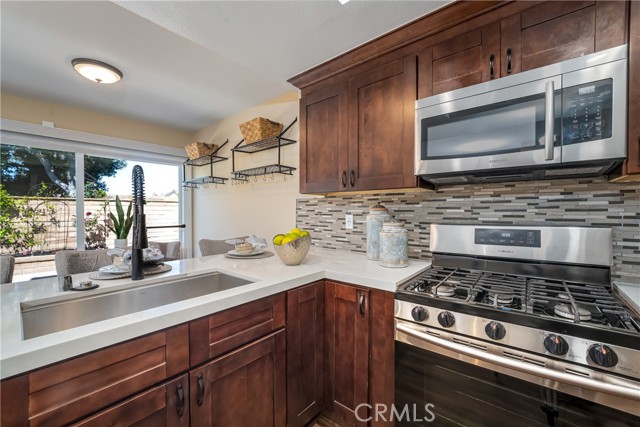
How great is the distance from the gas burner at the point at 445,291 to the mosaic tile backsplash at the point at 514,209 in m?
0.56

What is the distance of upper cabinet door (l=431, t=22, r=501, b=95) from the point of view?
1.24m

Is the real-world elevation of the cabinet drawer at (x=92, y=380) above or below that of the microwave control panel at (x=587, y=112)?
below

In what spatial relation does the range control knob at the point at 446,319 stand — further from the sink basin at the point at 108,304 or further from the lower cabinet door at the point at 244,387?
the sink basin at the point at 108,304

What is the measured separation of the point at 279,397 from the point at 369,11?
1.93 meters

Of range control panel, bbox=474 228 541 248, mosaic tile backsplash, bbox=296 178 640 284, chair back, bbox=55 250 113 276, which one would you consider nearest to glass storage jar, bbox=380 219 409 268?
mosaic tile backsplash, bbox=296 178 640 284

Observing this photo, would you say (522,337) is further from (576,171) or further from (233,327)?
(233,327)

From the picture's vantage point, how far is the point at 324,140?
186 cm

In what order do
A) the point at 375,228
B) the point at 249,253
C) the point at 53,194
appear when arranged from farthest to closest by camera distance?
1. the point at 53,194
2. the point at 249,253
3. the point at 375,228

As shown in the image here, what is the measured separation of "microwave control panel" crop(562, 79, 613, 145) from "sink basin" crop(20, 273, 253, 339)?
1.59 metres

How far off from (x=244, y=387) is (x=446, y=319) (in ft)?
2.82

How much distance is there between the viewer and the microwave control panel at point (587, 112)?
988mm

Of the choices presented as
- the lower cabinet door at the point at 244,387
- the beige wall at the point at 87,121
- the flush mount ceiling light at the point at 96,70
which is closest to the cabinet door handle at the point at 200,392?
the lower cabinet door at the point at 244,387

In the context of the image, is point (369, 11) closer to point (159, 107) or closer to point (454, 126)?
point (454, 126)

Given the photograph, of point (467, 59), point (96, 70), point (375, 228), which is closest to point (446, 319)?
point (375, 228)
